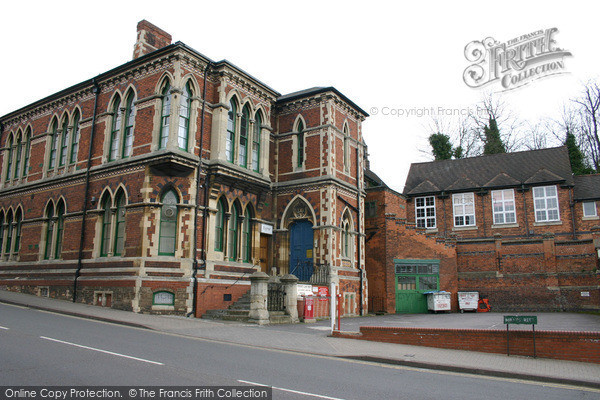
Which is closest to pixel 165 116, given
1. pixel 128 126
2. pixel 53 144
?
pixel 128 126

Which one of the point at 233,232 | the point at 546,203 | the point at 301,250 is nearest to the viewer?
the point at 233,232

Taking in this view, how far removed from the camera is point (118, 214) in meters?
19.7

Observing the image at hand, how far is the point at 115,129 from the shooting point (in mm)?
21094

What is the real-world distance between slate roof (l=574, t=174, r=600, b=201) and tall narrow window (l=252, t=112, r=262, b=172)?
22.0 meters

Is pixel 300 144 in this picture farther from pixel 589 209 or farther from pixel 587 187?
pixel 587 187

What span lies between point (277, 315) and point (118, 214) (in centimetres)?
799

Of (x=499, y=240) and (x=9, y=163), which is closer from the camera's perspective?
(x=9, y=163)

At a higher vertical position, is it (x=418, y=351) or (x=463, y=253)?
(x=463, y=253)

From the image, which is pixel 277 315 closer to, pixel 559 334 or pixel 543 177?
pixel 559 334

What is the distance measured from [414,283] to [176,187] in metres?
15.0

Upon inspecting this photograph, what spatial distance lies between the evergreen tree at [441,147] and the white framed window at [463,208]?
8765 mm

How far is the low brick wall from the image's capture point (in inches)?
410

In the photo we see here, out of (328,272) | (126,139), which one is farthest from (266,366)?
(126,139)

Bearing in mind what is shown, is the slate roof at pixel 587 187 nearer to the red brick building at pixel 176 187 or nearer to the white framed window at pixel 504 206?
the white framed window at pixel 504 206
